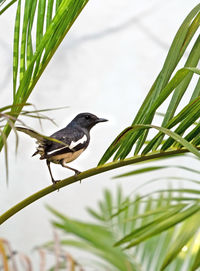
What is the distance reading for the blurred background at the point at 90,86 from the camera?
2916 mm

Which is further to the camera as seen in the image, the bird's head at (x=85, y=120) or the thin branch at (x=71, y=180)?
the bird's head at (x=85, y=120)

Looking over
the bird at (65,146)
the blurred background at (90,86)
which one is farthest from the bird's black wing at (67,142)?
the blurred background at (90,86)

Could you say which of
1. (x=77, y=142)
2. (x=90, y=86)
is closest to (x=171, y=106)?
(x=77, y=142)

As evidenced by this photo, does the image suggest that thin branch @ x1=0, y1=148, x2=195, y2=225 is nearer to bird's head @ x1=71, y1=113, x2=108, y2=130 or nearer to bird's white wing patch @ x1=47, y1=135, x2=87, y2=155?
bird's white wing patch @ x1=47, y1=135, x2=87, y2=155

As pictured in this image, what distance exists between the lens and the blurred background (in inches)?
115

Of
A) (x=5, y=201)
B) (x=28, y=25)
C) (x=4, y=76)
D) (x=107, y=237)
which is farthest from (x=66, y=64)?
(x=28, y=25)

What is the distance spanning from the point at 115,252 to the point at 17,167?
4.52 ft

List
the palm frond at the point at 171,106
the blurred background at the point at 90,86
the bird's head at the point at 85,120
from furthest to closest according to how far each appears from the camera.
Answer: the blurred background at the point at 90,86 → the bird's head at the point at 85,120 → the palm frond at the point at 171,106

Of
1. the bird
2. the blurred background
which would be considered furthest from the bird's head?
the blurred background

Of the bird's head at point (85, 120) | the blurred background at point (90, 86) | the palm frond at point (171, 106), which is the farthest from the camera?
the blurred background at point (90, 86)

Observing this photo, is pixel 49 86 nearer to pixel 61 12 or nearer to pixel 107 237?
pixel 107 237

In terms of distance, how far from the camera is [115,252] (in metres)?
1.67

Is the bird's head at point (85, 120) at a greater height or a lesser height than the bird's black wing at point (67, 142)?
greater

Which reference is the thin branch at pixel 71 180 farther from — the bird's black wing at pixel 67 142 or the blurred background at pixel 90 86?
the blurred background at pixel 90 86
